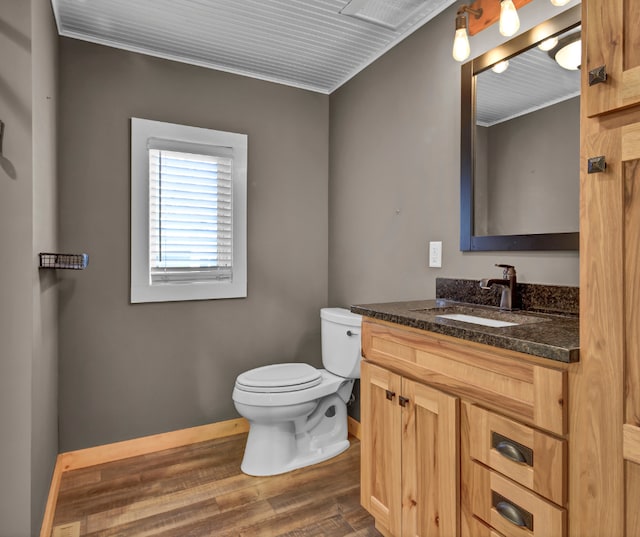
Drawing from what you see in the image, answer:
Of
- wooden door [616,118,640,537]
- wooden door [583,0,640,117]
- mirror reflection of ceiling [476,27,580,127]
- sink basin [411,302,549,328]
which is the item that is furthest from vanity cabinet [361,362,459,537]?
mirror reflection of ceiling [476,27,580,127]

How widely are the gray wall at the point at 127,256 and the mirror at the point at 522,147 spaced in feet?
4.24

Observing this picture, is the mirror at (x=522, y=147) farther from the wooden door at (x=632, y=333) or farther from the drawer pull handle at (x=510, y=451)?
the drawer pull handle at (x=510, y=451)

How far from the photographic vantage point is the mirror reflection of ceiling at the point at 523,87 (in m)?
1.52

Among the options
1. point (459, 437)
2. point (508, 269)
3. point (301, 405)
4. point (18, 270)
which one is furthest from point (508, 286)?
point (18, 270)

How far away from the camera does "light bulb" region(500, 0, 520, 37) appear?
5.09 ft

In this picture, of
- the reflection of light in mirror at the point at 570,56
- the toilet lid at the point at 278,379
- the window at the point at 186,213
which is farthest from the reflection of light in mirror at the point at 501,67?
the toilet lid at the point at 278,379

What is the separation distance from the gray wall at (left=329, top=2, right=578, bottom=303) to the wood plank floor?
3.50 feet

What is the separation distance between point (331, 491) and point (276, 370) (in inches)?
27.4

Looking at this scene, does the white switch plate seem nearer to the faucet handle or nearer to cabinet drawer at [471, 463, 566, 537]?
the faucet handle

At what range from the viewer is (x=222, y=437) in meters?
2.67

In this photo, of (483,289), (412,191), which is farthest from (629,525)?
(412,191)

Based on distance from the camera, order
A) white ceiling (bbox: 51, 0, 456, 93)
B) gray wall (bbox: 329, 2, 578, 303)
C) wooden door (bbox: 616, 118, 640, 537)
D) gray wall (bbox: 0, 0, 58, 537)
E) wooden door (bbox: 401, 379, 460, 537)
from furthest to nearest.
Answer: white ceiling (bbox: 51, 0, 456, 93), gray wall (bbox: 329, 2, 578, 303), gray wall (bbox: 0, 0, 58, 537), wooden door (bbox: 401, 379, 460, 537), wooden door (bbox: 616, 118, 640, 537)

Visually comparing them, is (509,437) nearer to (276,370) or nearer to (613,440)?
(613,440)

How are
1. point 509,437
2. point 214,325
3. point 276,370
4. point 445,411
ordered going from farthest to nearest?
1. point 214,325
2. point 276,370
3. point 445,411
4. point 509,437
